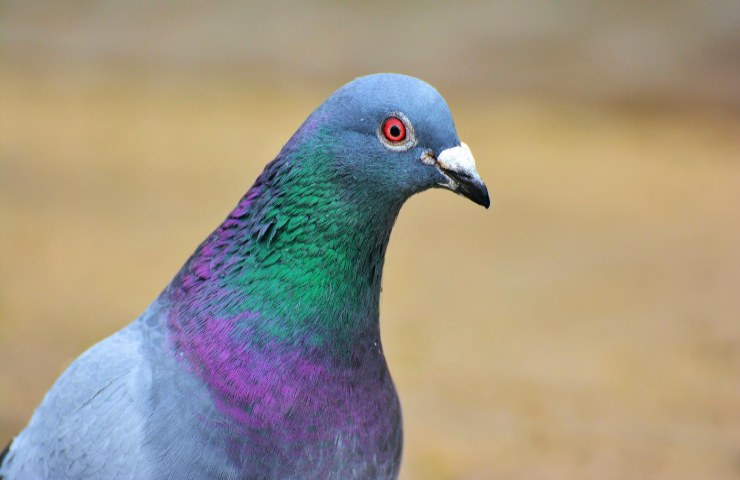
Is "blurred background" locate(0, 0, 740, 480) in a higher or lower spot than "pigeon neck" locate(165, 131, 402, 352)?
higher

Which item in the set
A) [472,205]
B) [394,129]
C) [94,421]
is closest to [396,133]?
[394,129]

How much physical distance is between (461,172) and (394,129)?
0.22 m

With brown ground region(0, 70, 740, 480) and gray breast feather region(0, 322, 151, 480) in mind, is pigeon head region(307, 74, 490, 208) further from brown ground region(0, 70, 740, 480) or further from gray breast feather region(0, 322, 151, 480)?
brown ground region(0, 70, 740, 480)

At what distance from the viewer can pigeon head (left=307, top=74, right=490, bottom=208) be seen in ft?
8.95

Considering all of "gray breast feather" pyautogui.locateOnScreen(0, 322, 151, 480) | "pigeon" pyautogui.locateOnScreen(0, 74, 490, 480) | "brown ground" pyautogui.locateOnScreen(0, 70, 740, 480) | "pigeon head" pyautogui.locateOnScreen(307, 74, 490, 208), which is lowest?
"gray breast feather" pyautogui.locateOnScreen(0, 322, 151, 480)

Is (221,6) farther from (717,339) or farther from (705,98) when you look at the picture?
(717,339)

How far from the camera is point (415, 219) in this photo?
7910 mm

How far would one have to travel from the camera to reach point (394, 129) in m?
2.75

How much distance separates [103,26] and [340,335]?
27.7ft

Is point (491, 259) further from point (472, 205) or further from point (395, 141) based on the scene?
point (395, 141)

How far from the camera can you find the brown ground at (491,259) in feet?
18.3

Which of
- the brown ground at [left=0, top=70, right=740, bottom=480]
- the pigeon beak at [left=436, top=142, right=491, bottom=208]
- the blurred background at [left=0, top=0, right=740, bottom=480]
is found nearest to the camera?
the pigeon beak at [left=436, top=142, right=491, bottom=208]

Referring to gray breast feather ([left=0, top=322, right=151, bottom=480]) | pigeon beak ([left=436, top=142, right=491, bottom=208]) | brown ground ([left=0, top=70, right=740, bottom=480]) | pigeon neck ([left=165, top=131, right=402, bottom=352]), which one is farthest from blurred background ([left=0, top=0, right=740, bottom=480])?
pigeon beak ([left=436, top=142, right=491, bottom=208])

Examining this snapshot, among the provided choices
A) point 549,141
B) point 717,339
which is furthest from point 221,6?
point 717,339
